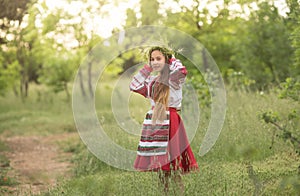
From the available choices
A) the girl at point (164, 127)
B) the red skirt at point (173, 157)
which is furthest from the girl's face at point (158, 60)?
the red skirt at point (173, 157)

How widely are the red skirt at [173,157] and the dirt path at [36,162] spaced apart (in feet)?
4.09

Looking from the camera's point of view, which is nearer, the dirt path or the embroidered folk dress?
the embroidered folk dress

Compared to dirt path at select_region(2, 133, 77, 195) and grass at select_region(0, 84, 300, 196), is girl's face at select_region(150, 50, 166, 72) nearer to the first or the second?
grass at select_region(0, 84, 300, 196)

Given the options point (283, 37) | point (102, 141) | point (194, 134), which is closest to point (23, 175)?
point (102, 141)

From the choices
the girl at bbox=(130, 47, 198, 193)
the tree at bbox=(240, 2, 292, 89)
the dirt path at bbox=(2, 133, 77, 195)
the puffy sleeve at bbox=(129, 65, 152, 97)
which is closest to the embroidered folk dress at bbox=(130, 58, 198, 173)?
the girl at bbox=(130, 47, 198, 193)

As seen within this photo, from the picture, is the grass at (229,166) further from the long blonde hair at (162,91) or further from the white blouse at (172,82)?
the white blouse at (172,82)

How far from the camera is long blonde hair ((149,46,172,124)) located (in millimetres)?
4340

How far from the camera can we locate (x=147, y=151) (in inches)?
170

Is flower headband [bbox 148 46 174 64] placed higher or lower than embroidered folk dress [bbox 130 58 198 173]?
higher

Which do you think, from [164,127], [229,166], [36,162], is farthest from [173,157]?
[36,162]

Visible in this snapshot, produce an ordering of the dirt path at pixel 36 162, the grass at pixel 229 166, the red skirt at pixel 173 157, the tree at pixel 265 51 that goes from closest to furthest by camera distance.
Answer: the grass at pixel 229 166
the red skirt at pixel 173 157
the dirt path at pixel 36 162
the tree at pixel 265 51

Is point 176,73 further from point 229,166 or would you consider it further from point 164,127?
point 229,166

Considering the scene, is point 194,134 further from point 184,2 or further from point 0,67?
point 0,67

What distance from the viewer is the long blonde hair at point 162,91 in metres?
4.34
